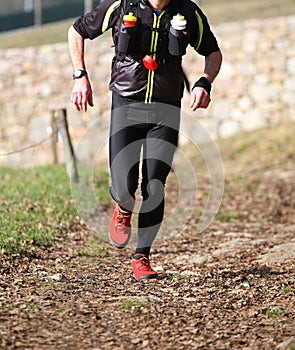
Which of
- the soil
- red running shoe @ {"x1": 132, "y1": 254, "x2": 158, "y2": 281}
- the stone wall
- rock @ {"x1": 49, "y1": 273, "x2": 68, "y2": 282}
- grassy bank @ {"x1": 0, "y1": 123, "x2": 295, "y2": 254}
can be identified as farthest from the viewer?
the stone wall

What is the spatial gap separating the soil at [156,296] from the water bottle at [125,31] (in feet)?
5.47

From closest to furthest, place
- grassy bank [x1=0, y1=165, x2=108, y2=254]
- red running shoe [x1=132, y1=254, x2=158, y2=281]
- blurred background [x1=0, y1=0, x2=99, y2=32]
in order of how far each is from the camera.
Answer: red running shoe [x1=132, y1=254, x2=158, y2=281]
grassy bank [x1=0, y1=165, x2=108, y2=254]
blurred background [x1=0, y1=0, x2=99, y2=32]

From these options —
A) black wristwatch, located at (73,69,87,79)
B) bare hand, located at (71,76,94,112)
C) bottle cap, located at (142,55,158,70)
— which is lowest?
bare hand, located at (71,76,94,112)

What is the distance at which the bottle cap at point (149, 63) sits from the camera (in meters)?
5.30

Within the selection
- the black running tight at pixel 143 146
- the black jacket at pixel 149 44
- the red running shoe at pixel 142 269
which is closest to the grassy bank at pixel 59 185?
the red running shoe at pixel 142 269

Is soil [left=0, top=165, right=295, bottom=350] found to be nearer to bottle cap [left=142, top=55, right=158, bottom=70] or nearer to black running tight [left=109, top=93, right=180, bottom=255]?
black running tight [left=109, top=93, right=180, bottom=255]

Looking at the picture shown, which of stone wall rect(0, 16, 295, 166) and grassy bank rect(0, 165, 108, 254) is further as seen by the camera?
stone wall rect(0, 16, 295, 166)

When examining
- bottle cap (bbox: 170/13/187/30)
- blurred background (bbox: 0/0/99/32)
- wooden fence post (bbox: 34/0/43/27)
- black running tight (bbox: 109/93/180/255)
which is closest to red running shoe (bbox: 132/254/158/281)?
black running tight (bbox: 109/93/180/255)

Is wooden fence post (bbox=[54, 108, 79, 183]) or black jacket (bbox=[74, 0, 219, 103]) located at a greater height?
black jacket (bbox=[74, 0, 219, 103])

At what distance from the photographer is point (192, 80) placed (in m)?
17.5

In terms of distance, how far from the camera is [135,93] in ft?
17.7

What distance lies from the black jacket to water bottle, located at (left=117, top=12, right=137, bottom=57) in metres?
0.04

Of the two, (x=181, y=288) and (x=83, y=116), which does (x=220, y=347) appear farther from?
(x=83, y=116)

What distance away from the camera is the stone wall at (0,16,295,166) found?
17.2 metres
